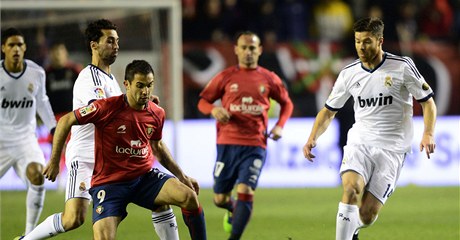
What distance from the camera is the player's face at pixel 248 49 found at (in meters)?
10.1

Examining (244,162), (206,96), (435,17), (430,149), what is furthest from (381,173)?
(435,17)

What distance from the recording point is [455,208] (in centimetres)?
1284

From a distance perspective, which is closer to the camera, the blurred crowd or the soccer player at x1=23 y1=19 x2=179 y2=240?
the soccer player at x1=23 y1=19 x2=179 y2=240

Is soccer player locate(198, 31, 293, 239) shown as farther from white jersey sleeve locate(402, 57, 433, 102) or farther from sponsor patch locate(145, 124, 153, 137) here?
sponsor patch locate(145, 124, 153, 137)

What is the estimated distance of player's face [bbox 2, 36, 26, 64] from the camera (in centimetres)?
963

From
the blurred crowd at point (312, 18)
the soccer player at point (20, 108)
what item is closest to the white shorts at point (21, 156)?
the soccer player at point (20, 108)

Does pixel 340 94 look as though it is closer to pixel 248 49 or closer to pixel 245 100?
pixel 245 100

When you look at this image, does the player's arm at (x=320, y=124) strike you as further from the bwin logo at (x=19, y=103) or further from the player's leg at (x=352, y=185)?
the bwin logo at (x=19, y=103)

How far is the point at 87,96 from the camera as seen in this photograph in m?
7.70

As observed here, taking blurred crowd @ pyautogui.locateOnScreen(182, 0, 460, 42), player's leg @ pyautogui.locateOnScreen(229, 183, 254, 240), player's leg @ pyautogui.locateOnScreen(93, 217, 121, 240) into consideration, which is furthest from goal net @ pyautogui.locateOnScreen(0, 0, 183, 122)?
player's leg @ pyautogui.locateOnScreen(93, 217, 121, 240)

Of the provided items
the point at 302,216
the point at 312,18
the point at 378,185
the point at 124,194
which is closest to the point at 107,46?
the point at 124,194

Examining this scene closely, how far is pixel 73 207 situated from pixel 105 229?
0.60 meters

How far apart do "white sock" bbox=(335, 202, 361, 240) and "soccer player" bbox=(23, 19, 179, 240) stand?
50.7 inches

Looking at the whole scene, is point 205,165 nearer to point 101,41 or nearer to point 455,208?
point 455,208
